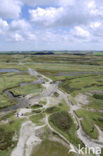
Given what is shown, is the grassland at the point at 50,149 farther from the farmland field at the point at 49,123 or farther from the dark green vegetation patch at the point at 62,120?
the dark green vegetation patch at the point at 62,120

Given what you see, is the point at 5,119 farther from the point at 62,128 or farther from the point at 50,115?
the point at 62,128

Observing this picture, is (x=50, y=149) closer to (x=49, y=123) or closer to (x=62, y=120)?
(x=49, y=123)

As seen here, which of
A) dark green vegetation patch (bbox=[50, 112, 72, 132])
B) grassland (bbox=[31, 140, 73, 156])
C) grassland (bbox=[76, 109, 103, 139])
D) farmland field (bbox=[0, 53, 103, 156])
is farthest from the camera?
dark green vegetation patch (bbox=[50, 112, 72, 132])

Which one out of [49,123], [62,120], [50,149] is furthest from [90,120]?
[50,149]

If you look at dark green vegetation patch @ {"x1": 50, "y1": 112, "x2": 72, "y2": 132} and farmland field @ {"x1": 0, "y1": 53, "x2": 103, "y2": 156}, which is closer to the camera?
farmland field @ {"x1": 0, "y1": 53, "x2": 103, "y2": 156}

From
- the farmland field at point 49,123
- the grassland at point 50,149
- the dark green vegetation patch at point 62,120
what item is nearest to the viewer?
the grassland at point 50,149

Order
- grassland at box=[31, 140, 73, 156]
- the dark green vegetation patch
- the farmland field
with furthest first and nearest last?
the dark green vegetation patch, the farmland field, grassland at box=[31, 140, 73, 156]

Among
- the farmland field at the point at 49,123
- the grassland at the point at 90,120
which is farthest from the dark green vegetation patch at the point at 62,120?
the grassland at the point at 90,120

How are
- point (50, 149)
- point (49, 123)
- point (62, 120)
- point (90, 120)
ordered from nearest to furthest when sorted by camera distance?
point (50, 149) < point (49, 123) < point (62, 120) < point (90, 120)

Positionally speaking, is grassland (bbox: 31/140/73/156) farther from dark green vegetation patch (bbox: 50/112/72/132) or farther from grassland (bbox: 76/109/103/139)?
grassland (bbox: 76/109/103/139)

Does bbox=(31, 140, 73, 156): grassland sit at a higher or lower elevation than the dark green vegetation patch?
lower

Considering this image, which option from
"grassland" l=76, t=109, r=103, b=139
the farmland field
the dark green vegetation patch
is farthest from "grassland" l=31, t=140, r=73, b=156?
"grassland" l=76, t=109, r=103, b=139
